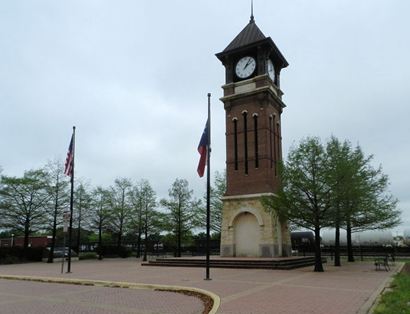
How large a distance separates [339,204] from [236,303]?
1446 centimetres

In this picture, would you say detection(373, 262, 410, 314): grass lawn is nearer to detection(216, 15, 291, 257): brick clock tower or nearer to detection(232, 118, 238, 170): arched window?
detection(216, 15, 291, 257): brick clock tower

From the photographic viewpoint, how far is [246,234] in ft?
108

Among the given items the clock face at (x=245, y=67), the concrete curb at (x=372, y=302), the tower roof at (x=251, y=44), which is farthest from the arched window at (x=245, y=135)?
the concrete curb at (x=372, y=302)

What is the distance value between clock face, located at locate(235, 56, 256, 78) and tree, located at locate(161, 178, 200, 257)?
1407cm

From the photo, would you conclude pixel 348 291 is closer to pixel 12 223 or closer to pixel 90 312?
pixel 90 312

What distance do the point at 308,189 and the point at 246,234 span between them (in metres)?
10.3

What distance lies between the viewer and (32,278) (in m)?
20.7

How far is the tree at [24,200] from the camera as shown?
38781mm

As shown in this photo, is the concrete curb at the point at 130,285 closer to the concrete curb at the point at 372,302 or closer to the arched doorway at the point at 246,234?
the concrete curb at the point at 372,302

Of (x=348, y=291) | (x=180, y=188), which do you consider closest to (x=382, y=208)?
(x=348, y=291)

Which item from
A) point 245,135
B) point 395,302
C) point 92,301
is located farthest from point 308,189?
point 92,301

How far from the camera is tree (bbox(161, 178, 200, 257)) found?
42.2m

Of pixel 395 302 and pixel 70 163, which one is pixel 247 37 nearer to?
pixel 70 163

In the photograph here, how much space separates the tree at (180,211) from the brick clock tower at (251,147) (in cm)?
900
